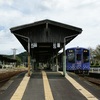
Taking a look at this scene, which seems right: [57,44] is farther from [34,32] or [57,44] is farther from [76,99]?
[76,99]

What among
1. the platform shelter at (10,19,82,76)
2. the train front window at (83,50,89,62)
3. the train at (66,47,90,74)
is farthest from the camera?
the train front window at (83,50,89,62)

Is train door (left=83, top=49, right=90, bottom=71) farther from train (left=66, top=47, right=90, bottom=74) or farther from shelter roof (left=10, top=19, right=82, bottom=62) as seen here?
shelter roof (left=10, top=19, right=82, bottom=62)

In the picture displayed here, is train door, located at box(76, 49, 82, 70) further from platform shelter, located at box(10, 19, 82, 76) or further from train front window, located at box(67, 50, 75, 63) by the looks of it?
platform shelter, located at box(10, 19, 82, 76)

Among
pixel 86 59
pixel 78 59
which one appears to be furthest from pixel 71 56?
pixel 86 59

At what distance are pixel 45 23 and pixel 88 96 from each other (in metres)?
13.2

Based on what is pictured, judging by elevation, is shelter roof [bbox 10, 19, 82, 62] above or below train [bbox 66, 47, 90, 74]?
above

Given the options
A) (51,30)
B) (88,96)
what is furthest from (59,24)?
(88,96)

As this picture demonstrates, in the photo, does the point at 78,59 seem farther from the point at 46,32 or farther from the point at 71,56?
the point at 46,32

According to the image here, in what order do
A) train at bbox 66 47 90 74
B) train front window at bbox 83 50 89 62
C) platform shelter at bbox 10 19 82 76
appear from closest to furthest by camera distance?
platform shelter at bbox 10 19 82 76, train at bbox 66 47 90 74, train front window at bbox 83 50 89 62

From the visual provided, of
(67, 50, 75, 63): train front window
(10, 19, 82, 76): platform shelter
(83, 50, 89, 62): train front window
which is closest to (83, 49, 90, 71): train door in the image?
(83, 50, 89, 62): train front window

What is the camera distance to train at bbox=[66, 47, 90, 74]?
129 ft

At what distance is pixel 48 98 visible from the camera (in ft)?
45.6

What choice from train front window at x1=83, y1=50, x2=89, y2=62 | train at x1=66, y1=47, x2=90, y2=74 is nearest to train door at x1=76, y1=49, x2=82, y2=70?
train at x1=66, y1=47, x2=90, y2=74

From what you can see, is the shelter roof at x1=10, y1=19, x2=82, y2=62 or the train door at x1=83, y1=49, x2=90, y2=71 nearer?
the shelter roof at x1=10, y1=19, x2=82, y2=62
